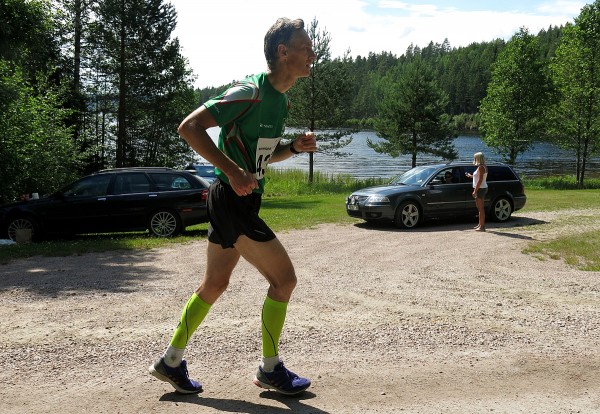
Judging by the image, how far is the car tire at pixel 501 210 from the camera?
16453mm

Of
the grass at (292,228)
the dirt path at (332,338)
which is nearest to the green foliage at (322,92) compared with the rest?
the grass at (292,228)

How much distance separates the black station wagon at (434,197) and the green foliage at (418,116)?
30.9 meters

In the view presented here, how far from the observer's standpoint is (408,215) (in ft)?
49.9

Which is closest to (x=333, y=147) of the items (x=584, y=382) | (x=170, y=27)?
(x=170, y=27)

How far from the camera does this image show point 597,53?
126 feet

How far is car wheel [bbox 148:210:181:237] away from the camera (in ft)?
44.3

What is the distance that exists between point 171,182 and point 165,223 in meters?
0.95

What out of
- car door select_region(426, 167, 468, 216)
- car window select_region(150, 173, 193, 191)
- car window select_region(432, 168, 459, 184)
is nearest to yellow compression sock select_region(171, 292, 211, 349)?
Answer: car window select_region(150, 173, 193, 191)

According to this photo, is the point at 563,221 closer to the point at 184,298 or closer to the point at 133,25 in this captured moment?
the point at 184,298

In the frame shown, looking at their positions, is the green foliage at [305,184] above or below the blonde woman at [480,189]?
below

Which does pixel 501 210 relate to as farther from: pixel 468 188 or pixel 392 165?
pixel 392 165

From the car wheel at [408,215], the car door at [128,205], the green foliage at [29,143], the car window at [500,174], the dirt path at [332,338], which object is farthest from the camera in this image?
the car window at [500,174]

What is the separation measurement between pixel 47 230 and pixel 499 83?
3938 centimetres

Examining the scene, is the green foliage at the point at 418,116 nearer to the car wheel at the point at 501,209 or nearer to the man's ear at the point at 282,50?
the car wheel at the point at 501,209
